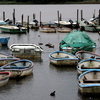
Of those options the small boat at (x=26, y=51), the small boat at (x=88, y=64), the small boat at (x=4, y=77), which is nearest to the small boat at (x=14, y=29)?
the small boat at (x=26, y=51)

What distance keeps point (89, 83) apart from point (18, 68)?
23.4ft

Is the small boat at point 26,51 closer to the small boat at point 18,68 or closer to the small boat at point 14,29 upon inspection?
the small boat at point 18,68

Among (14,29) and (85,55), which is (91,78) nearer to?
(85,55)

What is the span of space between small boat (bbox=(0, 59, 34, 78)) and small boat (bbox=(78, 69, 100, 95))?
5.43 m

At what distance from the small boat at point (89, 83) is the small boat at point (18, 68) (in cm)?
543

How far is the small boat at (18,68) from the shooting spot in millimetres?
29253

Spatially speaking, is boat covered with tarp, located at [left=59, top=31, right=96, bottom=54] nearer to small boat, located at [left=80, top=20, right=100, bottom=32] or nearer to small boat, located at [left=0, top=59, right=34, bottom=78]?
small boat, located at [left=0, top=59, right=34, bottom=78]

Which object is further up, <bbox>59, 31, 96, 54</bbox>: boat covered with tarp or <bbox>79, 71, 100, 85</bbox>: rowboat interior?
<bbox>59, 31, 96, 54</bbox>: boat covered with tarp

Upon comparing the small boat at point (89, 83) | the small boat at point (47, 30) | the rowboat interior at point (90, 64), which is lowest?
the small boat at point (89, 83)

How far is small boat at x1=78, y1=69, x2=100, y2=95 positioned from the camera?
25062mm

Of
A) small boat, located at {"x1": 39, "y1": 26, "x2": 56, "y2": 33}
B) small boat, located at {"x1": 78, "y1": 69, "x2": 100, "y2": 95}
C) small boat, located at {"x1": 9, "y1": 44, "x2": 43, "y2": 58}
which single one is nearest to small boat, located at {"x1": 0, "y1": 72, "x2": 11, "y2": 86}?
small boat, located at {"x1": 78, "y1": 69, "x2": 100, "y2": 95}

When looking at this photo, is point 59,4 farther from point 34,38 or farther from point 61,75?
point 61,75

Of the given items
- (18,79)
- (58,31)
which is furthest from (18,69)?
(58,31)

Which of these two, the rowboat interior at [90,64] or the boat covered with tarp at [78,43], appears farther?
the boat covered with tarp at [78,43]
